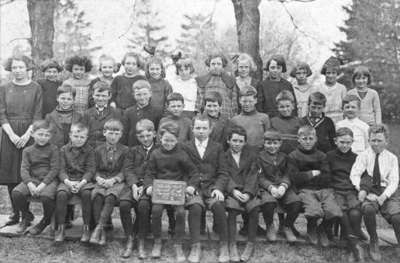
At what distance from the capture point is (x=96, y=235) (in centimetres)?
518

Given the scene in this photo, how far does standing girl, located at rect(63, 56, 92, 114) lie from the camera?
21.1 feet

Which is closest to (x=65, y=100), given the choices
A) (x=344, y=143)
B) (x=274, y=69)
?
(x=274, y=69)

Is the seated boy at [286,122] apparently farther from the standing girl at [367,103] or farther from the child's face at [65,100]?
the child's face at [65,100]

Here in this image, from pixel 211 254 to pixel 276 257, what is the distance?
766 millimetres

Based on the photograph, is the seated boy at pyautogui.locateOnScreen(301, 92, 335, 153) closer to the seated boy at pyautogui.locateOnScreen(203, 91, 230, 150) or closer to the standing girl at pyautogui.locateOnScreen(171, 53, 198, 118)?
the seated boy at pyautogui.locateOnScreen(203, 91, 230, 150)

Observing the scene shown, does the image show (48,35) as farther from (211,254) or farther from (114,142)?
(211,254)

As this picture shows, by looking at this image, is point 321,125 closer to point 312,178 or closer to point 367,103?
point 312,178

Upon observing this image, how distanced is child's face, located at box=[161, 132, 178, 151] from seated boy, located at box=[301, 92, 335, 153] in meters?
1.87

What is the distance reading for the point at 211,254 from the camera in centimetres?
525

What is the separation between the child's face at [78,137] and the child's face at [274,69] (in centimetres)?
283

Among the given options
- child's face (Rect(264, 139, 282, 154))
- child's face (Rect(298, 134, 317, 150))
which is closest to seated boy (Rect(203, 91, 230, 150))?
child's face (Rect(264, 139, 282, 154))

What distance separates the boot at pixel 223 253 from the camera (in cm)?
505

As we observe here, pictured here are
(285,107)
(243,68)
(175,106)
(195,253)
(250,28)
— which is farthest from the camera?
(250,28)

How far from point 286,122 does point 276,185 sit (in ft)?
3.20
